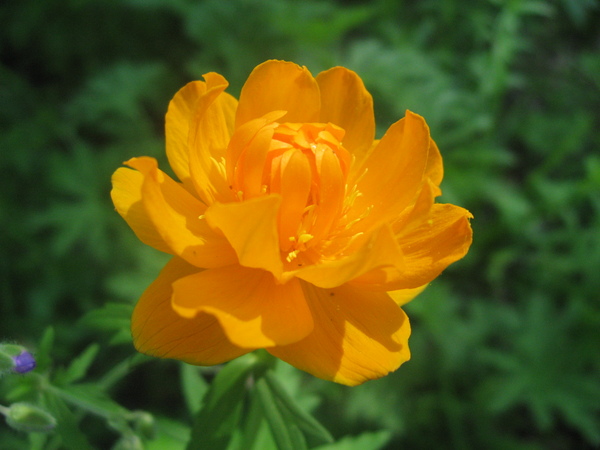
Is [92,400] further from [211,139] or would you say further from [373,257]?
[373,257]

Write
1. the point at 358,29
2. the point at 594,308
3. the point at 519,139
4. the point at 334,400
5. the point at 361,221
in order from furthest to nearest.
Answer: the point at 358,29 < the point at 519,139 < the point at 594,308 < the point at 334,400 < the point at 361,221

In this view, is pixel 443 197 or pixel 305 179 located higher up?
pixel 305 179

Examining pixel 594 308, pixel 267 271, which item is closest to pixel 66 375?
pixel 267 271

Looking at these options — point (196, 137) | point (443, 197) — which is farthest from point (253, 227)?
point (443, 197)

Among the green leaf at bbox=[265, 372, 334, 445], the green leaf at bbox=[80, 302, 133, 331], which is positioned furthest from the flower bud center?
the green leaf at bbox=[80, 302, 133, 331]

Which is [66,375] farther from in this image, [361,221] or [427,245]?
[427,245]

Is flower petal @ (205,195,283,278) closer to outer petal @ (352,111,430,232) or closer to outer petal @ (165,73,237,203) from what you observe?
outer petal @ (165,73,237,203)

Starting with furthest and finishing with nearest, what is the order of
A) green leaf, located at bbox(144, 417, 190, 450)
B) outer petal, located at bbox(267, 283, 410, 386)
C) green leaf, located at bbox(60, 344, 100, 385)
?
green leaf, located at bbox(144, 417, 190, 450)
green leaf, located at bbox(60, 344, 100, 385)
outer petal, located at bbox(267, 283, 410, 386)
